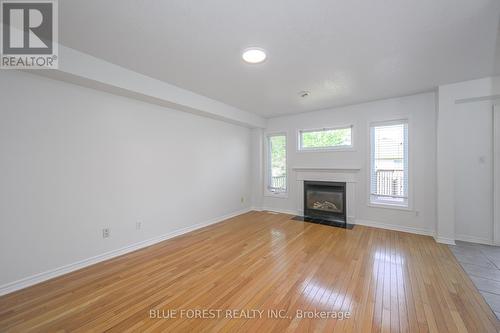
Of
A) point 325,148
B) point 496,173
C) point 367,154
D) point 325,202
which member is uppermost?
point 325,148

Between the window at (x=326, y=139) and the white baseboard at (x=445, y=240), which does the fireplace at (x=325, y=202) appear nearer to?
the window at (x=326, y=139)

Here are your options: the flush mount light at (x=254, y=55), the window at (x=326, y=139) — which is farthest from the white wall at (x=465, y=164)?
the flush mount light at (x=254, y=55)

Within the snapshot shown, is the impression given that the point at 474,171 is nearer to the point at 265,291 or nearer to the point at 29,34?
the point at 265,291

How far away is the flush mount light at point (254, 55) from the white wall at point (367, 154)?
2.87m

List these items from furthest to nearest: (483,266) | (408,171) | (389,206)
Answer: (389,206) < (408,171) < (483,266)

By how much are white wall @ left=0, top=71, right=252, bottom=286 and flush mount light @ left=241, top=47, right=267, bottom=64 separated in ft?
6.27

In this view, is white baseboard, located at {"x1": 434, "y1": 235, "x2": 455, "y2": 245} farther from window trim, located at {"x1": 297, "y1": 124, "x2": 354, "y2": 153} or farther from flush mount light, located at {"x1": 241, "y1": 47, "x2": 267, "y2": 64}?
flush mount light, located at {"x1": 241, "y1": 47, "x2": 267, "y2": 64}

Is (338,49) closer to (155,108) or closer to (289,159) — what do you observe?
(155,108)

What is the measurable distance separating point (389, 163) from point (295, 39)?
11.1 feet

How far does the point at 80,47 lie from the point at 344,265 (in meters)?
4.11

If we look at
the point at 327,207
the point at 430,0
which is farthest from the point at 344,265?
the point at 430,0

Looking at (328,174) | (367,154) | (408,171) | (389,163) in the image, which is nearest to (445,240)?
(408,171)

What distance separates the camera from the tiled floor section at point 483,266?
1.99m

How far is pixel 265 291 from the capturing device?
2035 mm
